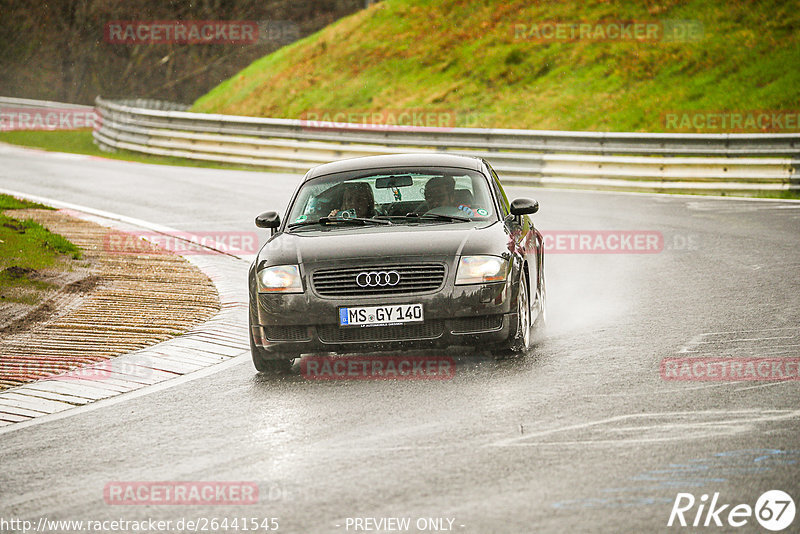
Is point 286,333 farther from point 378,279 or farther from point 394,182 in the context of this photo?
point 394,182

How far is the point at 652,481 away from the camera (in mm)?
5516

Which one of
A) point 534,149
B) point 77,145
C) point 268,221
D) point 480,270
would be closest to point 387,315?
point 480,270

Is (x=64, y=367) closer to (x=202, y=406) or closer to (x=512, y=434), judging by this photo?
(x=202, y=406)

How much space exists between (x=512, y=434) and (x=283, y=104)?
3498cm

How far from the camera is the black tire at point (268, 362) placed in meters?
8.48

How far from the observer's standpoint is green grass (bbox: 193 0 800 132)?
29.8 m

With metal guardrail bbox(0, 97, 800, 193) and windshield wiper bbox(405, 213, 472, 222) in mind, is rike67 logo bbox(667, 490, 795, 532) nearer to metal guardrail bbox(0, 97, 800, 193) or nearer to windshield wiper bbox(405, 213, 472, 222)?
windshield wiper bbox(405, 213, 472, 222)

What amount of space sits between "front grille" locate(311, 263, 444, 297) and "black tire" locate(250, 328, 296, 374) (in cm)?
63

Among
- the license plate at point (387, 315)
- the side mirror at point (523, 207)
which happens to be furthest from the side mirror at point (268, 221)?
the side mirror at point (523, 207)

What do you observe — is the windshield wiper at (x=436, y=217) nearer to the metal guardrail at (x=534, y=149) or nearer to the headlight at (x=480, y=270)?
the headlight at (x=480, y=270)

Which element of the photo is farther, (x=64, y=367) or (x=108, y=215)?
(x=108, y=215)

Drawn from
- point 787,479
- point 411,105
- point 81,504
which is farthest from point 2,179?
point 787,479

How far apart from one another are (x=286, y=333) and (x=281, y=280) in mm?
378

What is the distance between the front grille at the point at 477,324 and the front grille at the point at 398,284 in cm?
29
